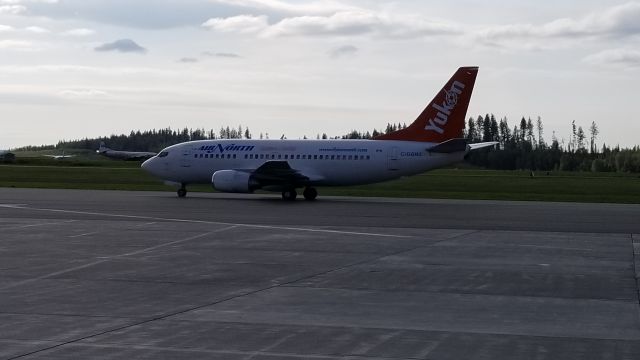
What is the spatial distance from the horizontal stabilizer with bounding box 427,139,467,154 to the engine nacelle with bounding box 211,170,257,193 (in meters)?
7.95

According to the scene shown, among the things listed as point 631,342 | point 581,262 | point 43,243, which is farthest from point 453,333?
point 43,243

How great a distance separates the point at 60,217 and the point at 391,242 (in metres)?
11.9

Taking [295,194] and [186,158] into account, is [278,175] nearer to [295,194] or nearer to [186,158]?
[295,194]

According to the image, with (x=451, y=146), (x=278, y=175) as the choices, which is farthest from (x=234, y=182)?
(x=451, y=146)

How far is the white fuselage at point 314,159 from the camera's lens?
134ft

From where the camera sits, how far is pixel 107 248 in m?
20.2

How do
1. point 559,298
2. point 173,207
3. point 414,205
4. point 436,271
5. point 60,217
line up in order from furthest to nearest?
point 414,205 → point 173,207 → point 60,217 → point 436,271 → point 559,298

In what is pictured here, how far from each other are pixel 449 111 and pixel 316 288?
2657cm

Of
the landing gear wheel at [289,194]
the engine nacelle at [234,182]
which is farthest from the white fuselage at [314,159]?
the engine nacelle at [234,182]

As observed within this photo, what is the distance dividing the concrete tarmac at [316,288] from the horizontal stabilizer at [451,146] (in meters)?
10.6

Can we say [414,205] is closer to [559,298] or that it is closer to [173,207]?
[173,207]

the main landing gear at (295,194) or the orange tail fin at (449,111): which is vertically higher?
the orange tail fin at (449,111)

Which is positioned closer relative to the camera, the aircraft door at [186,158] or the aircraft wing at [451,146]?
the aircraft wing at [451,146]

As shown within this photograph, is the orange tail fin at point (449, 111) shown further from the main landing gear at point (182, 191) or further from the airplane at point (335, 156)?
the main landing gear at point (182, 191)
